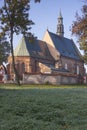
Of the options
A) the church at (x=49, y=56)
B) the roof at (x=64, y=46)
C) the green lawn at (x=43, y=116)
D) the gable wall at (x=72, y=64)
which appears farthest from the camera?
the gable wall at (x=72, y=64)

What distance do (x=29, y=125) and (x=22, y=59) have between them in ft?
331

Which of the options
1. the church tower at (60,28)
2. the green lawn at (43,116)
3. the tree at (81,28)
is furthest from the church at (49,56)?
the green lawn at (43,116)

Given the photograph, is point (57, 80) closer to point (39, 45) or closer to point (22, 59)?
point (22, 59)

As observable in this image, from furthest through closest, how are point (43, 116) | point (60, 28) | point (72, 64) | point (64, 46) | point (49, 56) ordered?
point (60, 28)
point (72, 64)
point (64, 46)
point (49, 56)
point (43, 116)

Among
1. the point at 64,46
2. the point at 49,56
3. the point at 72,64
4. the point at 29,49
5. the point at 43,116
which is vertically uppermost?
the point at 64,46

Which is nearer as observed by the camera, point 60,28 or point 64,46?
point 64,46

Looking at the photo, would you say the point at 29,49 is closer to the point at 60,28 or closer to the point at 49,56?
the point at 49,56

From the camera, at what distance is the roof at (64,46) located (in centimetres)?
12538

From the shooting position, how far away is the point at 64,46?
130 metres

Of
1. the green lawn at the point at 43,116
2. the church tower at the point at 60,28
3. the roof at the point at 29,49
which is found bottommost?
the green lawn at the point at 43,116

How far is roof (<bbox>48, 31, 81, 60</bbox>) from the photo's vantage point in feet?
411

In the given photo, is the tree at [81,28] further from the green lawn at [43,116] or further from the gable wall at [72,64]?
the gable wall at [72,64]

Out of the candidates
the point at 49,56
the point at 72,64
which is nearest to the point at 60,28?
the point at 72,64

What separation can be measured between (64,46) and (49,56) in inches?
415
